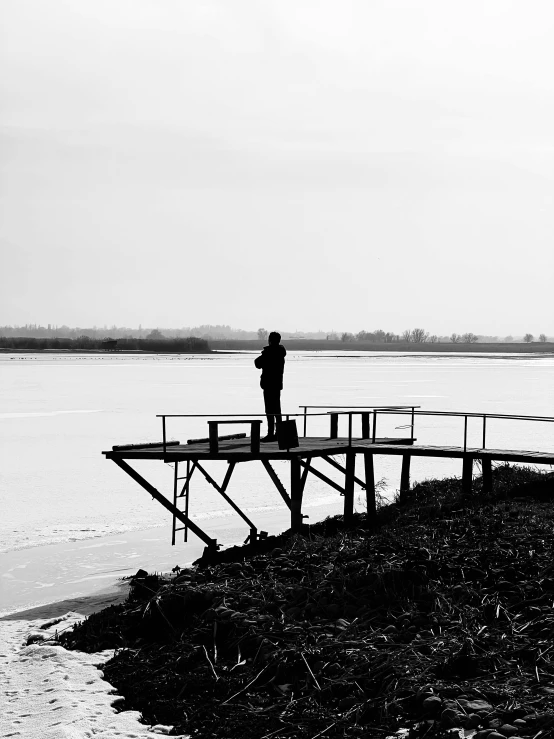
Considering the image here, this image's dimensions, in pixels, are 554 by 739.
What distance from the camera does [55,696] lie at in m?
8.94

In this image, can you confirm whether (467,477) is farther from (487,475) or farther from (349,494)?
(349,494)

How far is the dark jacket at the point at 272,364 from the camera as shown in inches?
666

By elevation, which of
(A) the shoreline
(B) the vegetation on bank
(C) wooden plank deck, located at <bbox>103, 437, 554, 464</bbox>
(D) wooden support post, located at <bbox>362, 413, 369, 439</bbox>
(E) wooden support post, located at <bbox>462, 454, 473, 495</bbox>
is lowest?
(A) the shoreline

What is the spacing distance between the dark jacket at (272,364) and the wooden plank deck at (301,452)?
4.07 ft

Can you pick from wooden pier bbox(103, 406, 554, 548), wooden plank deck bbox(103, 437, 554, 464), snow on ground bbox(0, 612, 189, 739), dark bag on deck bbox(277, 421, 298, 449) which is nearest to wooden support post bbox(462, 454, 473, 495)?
wooden pier bbox(103, 406, 554, 548)

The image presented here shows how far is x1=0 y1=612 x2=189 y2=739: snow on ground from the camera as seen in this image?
8062 mm

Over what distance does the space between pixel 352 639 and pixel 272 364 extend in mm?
8083

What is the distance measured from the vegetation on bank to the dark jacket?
4.09 m


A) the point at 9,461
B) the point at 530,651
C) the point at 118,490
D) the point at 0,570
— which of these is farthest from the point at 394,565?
the point at 9,461

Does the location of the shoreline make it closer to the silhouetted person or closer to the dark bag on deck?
the dark bag on deck

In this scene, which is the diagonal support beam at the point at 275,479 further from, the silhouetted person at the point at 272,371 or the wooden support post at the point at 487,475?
the wooden support post at the point at 487,475

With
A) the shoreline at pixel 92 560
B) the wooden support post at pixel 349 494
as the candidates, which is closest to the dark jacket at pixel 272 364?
the wooden support post at pixel 349 494

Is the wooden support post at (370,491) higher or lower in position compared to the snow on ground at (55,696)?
higher

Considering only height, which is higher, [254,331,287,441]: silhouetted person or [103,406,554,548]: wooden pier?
[254,331,287,441]: silhouetted person
